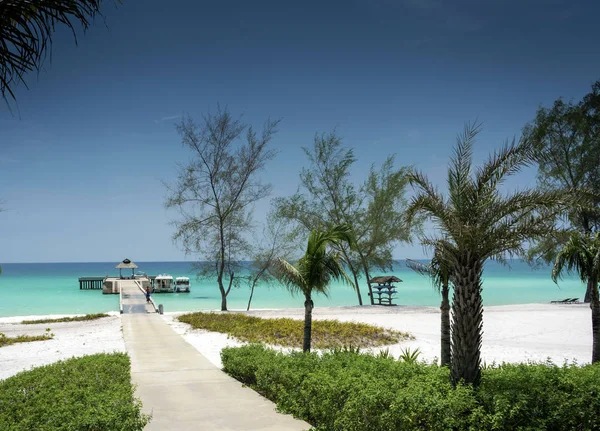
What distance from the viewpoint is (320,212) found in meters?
35.2

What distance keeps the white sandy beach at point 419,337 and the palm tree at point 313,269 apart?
9.96 ft

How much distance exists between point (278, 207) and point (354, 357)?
81.0ft

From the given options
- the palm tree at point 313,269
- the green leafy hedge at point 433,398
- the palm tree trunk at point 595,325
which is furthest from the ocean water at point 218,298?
the green leafy hedge at point 433,398

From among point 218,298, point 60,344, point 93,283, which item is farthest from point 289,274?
point 93,283

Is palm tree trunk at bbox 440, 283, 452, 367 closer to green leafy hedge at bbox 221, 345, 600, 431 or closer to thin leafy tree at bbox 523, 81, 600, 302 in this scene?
green leafy hedge at bbox 221, 345, 600, 431

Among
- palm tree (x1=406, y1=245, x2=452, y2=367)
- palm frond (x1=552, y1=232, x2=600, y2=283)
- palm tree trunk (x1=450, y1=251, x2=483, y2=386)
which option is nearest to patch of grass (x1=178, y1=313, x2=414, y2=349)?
palm tree (x1=406, y1=245, x2=452, y2=367)

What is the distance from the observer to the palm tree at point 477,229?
7.91m

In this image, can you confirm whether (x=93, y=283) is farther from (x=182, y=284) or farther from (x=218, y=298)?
(x=218, y=298)

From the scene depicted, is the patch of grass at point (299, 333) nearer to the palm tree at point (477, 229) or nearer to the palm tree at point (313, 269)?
the palm tree at point (313, 269)

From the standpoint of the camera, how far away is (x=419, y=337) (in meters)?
19.1

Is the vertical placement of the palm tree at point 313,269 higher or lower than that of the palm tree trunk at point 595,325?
higher

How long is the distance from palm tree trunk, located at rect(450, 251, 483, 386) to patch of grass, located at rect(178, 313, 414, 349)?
8327 mm

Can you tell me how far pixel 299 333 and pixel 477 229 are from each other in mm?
12589

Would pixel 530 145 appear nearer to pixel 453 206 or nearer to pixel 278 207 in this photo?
pixel 453 206
